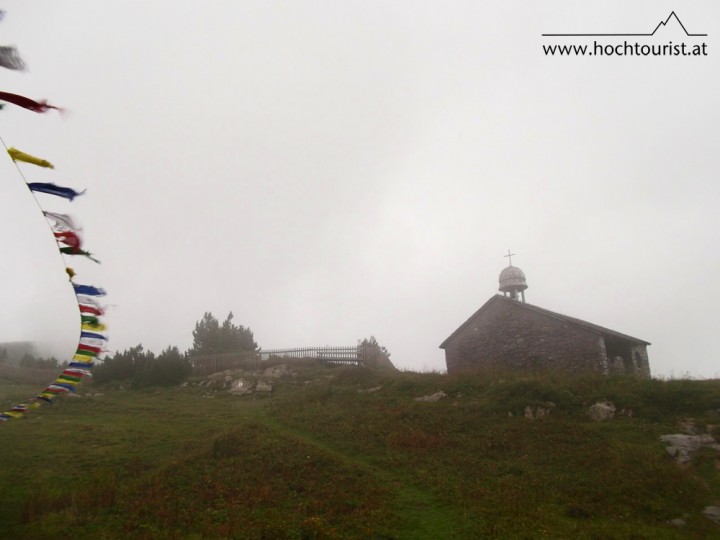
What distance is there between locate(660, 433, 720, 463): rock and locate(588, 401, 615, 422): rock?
7.93ft

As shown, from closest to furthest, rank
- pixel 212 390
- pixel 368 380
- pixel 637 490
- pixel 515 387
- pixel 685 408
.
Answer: pixel 637 490
pixel 685 408
pixel 515 387
pixel 368 380
pixel 212 390

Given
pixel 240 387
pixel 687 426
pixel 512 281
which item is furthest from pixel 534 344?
pixel 240 387

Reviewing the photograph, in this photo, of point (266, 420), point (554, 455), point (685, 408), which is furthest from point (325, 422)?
point (685, 408)

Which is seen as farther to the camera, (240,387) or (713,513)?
(240,387)

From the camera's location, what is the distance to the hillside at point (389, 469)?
10.2 metres

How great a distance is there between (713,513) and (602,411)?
250 inches

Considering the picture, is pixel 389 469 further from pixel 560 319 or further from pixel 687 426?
pixel 560 319

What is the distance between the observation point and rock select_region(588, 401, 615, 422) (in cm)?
1599

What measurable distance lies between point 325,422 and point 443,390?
5810mm

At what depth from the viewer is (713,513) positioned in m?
9.92

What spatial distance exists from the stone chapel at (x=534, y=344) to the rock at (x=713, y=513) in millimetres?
15033

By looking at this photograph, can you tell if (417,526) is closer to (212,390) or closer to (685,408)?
(685,408)

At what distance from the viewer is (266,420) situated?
20484 millimetres

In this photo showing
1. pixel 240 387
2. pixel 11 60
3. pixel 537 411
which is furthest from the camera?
pixel 240 387
